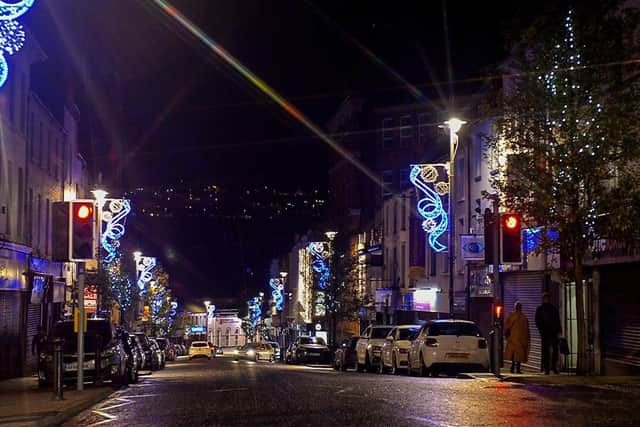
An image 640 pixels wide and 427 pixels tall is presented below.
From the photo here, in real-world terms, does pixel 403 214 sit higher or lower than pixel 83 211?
higher

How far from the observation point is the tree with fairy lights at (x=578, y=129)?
73.7 feet

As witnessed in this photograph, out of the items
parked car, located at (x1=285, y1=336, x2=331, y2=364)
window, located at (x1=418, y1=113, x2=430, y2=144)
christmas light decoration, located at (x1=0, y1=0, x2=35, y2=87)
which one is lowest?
parked car, located at (x1=285, y1=336, x2=331, y2=364)

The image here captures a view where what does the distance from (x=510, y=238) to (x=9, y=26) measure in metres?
A: 13.2

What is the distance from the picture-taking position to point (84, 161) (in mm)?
50688

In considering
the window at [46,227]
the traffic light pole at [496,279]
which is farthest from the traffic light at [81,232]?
the window at [46,227]

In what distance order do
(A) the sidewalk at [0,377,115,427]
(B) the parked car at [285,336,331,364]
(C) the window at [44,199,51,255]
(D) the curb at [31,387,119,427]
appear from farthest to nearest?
(B) the parked car at [285,336,331,364] < (C) the window at [44,199,51,255] < (A) the sidewalk at [0,377,115,427] < (D) the curb at [31,387,119,427]

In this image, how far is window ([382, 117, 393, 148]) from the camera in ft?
212

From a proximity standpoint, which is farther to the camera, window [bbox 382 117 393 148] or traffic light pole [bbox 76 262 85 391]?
window [bbox 382 117 393 148]

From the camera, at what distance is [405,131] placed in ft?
207

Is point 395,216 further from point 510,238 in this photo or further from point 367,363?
point 510,238

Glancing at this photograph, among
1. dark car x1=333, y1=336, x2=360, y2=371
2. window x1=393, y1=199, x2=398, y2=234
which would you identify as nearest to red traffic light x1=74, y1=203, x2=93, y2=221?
dark car x1=333, y1=336, x2=360, y2=371

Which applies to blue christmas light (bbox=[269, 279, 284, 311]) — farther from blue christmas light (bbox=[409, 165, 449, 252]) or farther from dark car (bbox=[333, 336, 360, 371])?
blue christmas light (bbox=[409, 165, 449, 252])

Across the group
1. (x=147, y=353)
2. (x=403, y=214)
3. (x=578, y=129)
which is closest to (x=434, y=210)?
(x=147, y=353)

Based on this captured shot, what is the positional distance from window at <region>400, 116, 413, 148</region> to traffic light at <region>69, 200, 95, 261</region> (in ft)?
143
